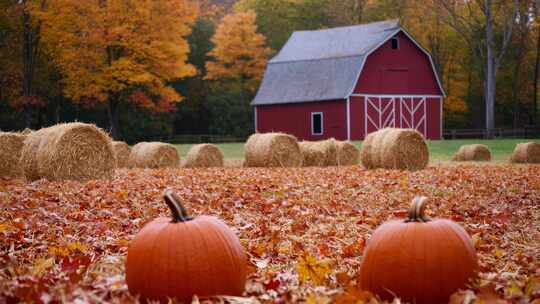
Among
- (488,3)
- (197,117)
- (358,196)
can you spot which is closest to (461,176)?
(358,196)

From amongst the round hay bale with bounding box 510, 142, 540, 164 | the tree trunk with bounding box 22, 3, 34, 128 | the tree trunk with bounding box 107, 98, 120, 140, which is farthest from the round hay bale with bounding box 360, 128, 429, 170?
the tree trunk with bounding box 22, 3, 34, 128

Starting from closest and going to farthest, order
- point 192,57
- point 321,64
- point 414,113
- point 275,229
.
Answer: point 275,229
point 321,64
point 414,113
point 192,57

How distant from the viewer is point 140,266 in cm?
379

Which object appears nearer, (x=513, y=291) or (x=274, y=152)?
(x=513, y=291)

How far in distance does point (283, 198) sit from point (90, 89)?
1000 inches

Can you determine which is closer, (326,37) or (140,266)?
(140,266)

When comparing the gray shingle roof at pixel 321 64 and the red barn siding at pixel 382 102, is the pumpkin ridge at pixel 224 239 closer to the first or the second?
the gray shingle roof at pixel 321 64

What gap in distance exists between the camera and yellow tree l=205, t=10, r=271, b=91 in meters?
45.8

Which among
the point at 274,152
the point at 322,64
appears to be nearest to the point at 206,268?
the point at 274,152

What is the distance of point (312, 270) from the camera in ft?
14.5

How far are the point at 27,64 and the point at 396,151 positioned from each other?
1020 inches

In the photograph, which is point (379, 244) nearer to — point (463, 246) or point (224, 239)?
point (463, 246)

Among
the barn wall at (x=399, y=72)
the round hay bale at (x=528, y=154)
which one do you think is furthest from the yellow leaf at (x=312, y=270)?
the barn wall at (x=399, y=72)

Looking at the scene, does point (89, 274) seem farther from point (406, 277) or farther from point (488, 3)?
point (488, 3)
